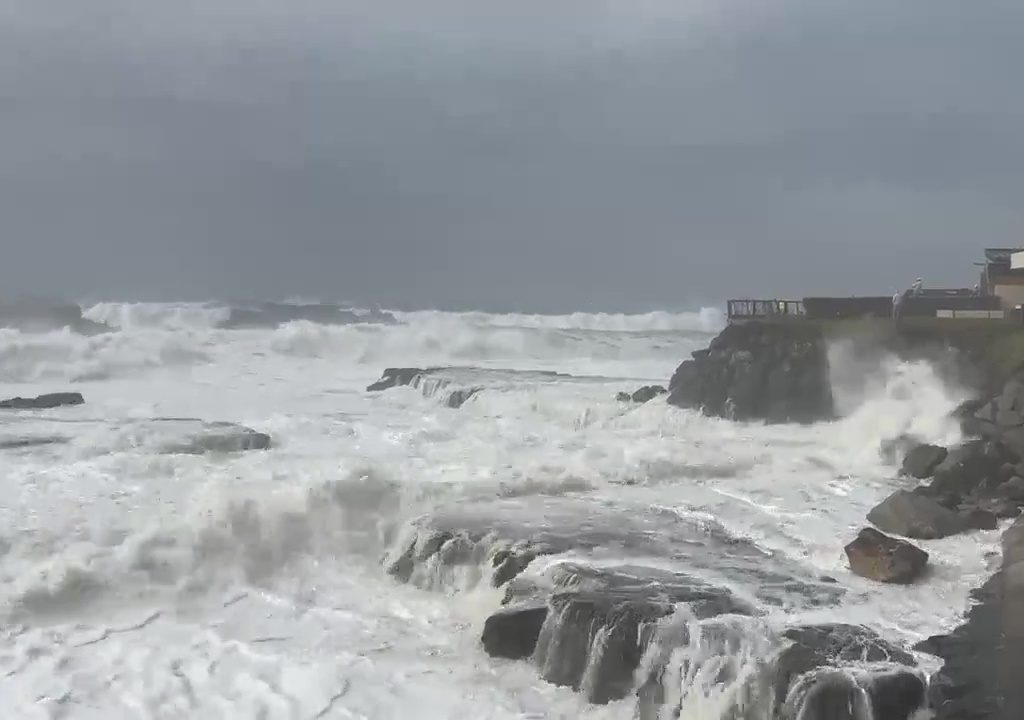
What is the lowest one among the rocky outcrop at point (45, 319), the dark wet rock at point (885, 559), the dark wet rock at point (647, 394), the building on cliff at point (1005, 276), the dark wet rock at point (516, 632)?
the dark wet rock at point (516, 632)

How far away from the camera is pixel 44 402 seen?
24.5 metres

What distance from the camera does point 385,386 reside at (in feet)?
97.8

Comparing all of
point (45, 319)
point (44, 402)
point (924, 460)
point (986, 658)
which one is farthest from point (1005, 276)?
point (45, 319)

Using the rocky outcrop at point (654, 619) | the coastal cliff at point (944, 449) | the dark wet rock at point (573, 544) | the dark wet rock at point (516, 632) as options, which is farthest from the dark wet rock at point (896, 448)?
the dark wet rock at point (516, 632)

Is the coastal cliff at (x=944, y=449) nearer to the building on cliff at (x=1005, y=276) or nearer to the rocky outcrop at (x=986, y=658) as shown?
the rocky outcrop at (x=986, y=658)

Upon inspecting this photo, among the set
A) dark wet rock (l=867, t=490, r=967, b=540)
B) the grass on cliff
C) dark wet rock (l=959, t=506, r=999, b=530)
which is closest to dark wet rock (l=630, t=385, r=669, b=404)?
the grass on cliff

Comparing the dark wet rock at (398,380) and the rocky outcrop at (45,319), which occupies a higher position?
the rocky outcrop at (45,319)

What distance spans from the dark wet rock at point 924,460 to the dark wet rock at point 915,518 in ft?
10.1

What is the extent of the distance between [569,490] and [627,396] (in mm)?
10976

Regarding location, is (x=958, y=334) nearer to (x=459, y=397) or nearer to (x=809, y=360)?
(x=809, y=360)

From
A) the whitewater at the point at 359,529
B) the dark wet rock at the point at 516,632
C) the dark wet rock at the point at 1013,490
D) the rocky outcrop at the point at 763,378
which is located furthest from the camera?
the rocky outcrop at the point at 763,378

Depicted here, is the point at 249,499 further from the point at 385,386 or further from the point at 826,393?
the point at 385,386

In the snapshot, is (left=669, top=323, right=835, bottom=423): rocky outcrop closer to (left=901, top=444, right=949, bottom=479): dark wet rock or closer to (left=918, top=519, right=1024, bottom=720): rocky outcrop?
(left=901, top=444, right=949, bottom=479): dark wet rock

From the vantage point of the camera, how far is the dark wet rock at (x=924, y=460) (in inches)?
598
